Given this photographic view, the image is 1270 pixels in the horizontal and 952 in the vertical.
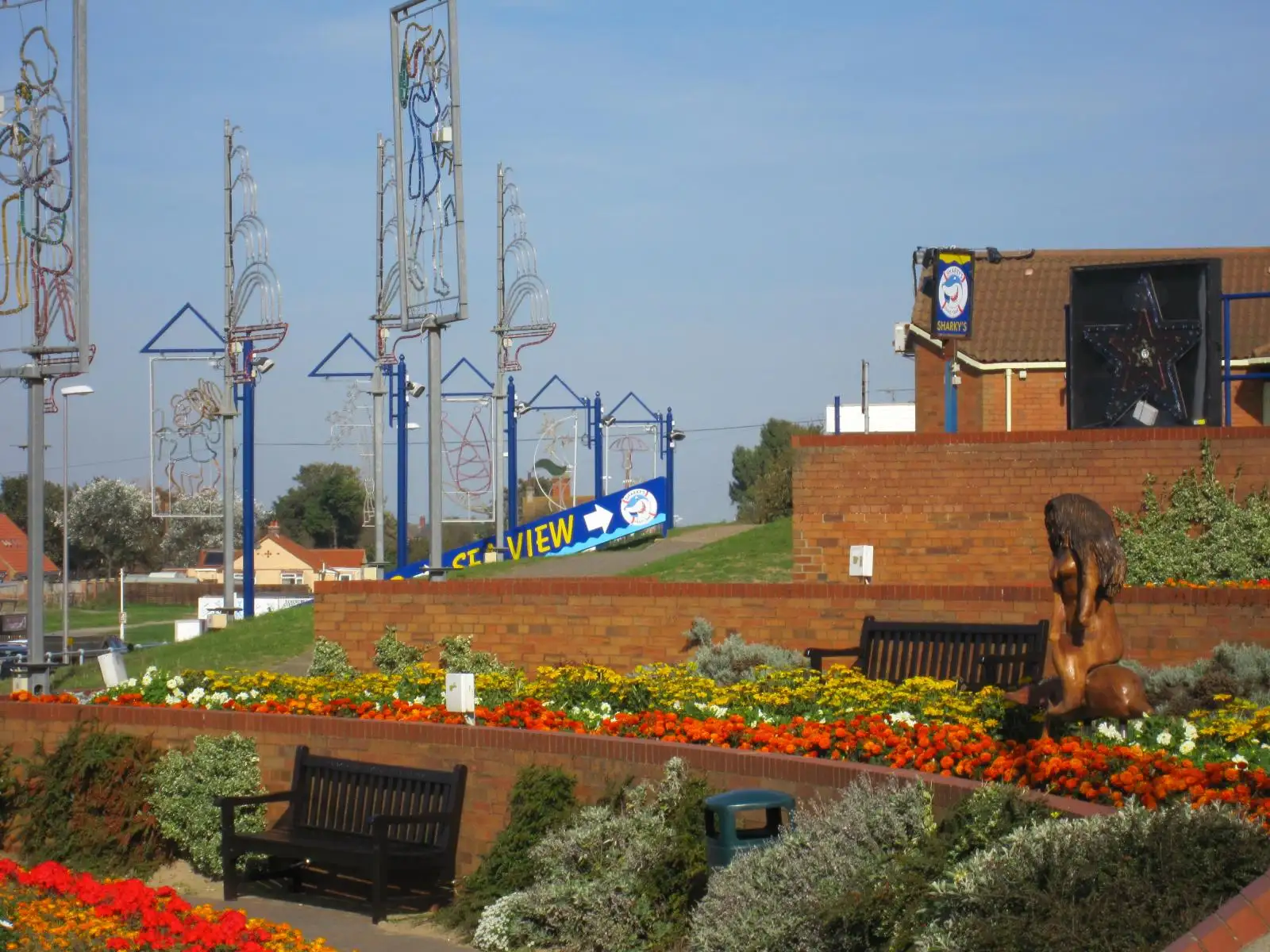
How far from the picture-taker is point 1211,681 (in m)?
10.2

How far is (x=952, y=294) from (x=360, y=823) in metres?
13.0

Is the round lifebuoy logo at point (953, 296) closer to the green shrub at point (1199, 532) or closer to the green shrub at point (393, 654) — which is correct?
the green shrub at point (1199, 532)

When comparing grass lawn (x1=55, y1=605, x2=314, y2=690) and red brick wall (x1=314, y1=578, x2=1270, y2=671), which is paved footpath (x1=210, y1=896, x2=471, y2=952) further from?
grass lawn (x1=55, y1=605, x2=314, y2=690)

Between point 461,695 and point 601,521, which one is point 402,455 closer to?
point 601,521

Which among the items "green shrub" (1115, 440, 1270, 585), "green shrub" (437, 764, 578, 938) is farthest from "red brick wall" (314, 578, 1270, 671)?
"green shrub" (437, 764, 578, 938)

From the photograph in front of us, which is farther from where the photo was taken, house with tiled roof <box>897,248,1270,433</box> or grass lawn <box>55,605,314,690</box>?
house with tiled roof <box>897,248,1270,433</box>

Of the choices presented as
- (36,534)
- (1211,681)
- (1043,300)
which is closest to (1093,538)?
(1211,681)

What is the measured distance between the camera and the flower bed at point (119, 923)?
23.5 ft

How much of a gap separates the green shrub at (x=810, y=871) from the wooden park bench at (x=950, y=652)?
4.33m

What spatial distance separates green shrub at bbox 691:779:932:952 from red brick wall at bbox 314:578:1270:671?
5278 mm

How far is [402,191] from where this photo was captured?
725 inches

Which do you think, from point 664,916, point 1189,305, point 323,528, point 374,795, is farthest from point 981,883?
point 323,528

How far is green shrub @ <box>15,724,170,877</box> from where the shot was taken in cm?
1184

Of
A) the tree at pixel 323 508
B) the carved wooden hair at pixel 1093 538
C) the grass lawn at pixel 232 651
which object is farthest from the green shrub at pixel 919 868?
the tree at pixel 323 508
